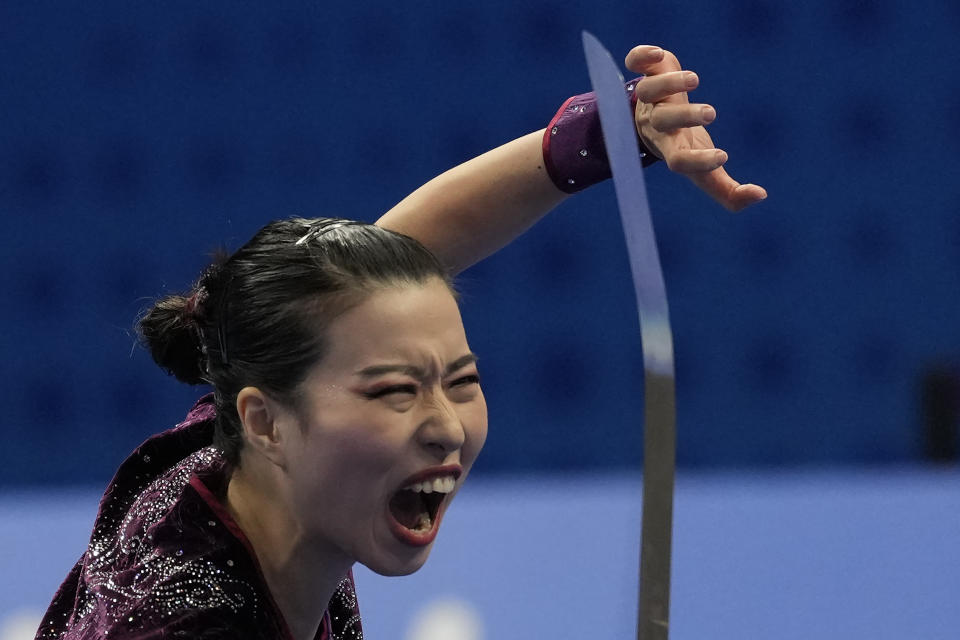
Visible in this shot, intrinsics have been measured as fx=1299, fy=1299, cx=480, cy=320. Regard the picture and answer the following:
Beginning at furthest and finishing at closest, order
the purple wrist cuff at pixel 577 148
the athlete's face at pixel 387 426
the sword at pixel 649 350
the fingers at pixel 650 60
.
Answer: the purple wrist cuff at pixel 577 148 → the fingers at pixel 650 60 → the athlete's face at pixel 387 426 → the sword at pixel 649 350

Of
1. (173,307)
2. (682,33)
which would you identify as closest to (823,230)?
(682,33)

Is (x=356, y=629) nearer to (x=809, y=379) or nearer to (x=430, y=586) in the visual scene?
(x=430, y=586)

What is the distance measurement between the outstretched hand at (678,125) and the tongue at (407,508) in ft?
0.93

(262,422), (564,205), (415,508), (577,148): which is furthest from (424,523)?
(564,205)

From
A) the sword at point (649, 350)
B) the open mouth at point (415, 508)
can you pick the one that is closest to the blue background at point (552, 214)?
the open mouth at point (415, 508)

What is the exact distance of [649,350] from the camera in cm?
59

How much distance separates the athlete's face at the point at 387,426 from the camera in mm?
812

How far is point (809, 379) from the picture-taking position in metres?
2.82

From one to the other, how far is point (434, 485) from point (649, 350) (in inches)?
11.0

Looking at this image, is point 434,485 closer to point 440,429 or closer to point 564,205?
point 440,429

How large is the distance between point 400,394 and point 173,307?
9.4 inches

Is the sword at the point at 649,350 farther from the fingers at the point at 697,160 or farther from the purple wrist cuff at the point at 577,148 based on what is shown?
the purple wrist cuff at the point at 577,148

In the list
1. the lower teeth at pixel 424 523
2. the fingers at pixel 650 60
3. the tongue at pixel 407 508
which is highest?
the fingers at pixel 650 60

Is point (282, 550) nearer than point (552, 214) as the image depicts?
Yes
